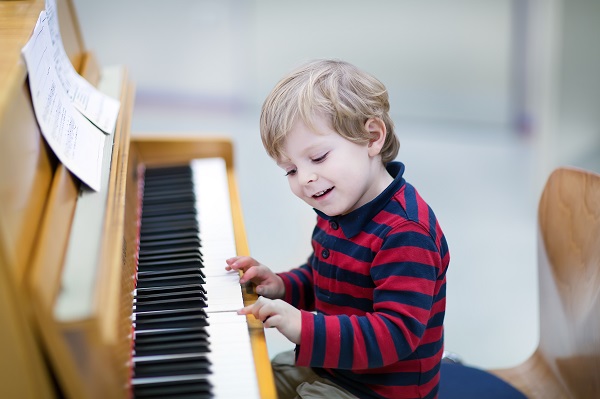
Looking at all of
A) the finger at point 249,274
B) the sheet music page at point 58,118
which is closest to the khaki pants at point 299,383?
the finger at point 249,274

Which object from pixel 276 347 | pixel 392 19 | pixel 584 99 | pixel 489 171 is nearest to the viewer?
pixel 276 347

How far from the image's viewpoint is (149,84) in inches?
233

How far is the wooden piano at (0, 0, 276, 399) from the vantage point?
3.52 feet

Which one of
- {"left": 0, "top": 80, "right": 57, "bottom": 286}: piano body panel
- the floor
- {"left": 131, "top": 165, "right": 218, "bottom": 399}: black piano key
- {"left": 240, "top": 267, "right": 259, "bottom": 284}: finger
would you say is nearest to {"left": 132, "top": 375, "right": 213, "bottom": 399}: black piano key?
{"left": 131, "top": 165, "right": 218, "bottom": 399}: black piano key

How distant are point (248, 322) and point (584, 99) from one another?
310 centimetres

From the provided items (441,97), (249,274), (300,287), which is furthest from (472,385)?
(441,97)

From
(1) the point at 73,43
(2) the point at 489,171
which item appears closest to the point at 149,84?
(2) the point at 489,171

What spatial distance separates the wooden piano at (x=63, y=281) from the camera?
107 cm

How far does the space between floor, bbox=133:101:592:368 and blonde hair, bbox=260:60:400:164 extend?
5.00 ft

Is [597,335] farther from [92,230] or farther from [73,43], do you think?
[73,43]

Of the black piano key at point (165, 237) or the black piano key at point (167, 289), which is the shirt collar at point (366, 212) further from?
the black piano key at point (165, 237)

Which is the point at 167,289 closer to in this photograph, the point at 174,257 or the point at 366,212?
the point at 174,257

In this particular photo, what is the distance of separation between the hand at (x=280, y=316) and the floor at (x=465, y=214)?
152cm

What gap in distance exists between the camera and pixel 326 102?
1.57 m
